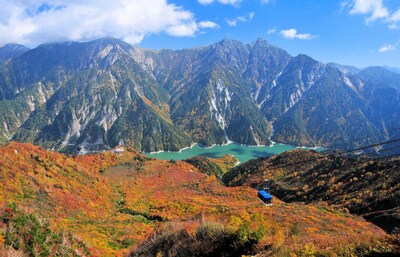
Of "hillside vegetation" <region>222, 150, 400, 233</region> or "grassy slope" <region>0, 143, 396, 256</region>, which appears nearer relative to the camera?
"grassy slope" <region>0, 143, 396, 256</region>

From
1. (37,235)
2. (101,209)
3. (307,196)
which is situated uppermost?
(37,235)

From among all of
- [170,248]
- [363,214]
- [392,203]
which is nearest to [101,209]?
[170,248]

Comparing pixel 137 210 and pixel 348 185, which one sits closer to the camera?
pixel 137 210

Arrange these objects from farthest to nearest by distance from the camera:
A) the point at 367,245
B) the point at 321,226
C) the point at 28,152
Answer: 1. the point at 28,152
2. the point at 321,226
3. the point at 367,245

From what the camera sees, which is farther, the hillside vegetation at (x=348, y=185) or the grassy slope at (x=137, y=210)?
the hillside vegetation at (x=348, y=185)

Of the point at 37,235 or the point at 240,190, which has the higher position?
the point at 37,235

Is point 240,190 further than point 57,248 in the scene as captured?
Yes

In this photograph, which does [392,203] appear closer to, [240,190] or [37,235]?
[240,190]

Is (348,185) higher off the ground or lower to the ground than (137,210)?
lower
